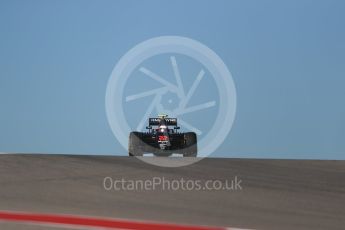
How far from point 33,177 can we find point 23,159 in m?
1.93

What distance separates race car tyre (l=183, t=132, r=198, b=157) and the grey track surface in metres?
9.50

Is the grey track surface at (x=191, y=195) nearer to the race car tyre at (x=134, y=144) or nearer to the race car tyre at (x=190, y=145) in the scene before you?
the race car tyre at (x=134, y=144)

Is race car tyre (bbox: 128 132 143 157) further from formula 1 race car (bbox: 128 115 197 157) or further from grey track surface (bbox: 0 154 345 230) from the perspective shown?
grey track surface (bbox: 0 154 345 230)

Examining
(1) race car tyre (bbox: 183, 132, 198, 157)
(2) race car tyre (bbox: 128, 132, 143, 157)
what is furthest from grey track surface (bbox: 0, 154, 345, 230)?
(1) race car tyre (bbox: 183, 132, 198, 157)

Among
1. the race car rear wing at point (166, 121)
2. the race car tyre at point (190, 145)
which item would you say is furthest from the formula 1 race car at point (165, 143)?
the race car rear wing at point (166, 121)

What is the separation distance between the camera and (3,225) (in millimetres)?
4969

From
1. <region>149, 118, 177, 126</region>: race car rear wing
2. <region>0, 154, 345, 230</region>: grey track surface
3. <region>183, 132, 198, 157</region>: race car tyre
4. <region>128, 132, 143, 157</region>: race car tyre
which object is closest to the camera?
<region>0, 154, 345, 230</region>: grey track surface

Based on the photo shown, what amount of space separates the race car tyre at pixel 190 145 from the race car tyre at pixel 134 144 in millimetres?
1708

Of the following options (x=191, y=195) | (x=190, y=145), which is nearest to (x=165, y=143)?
(x=190, y=145)

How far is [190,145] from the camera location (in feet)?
63.2

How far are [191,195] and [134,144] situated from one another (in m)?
11.5

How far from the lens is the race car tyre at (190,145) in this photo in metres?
19.2

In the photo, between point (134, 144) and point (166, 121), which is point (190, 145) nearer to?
point (134, 144)

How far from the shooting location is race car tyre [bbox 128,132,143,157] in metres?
18.1
